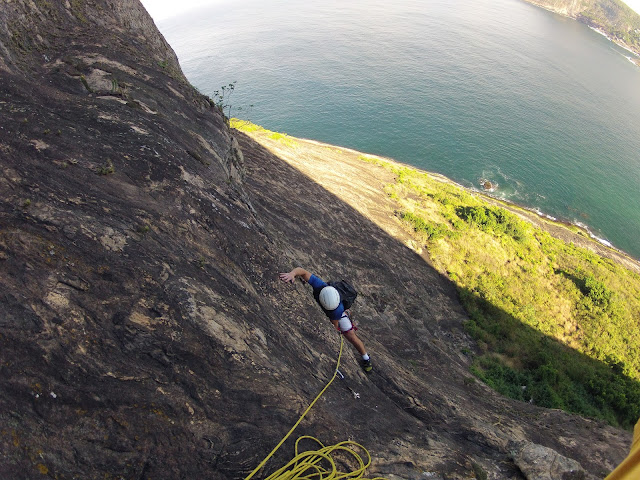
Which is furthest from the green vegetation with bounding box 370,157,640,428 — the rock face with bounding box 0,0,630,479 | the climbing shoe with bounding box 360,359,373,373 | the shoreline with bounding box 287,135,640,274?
the climbing shoe with bounding box 360,359,373,373

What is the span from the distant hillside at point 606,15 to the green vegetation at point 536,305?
142 metres

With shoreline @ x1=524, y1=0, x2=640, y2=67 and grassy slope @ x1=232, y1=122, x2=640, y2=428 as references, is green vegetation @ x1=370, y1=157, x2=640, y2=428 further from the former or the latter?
shoreline @ x1=524, y1=0, x2=640, y2=67

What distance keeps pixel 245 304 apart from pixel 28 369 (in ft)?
12.2

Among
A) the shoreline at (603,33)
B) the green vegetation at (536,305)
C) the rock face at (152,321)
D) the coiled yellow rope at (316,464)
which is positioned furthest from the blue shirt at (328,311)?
the shoreline at (603,33)

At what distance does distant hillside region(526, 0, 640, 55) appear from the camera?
126000 millimetres

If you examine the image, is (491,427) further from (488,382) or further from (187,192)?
(187,192)

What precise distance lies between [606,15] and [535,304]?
6811 inches

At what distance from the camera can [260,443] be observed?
6066 mm

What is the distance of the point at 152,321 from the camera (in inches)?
242

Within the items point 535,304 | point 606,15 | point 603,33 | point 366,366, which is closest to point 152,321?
point 366,366

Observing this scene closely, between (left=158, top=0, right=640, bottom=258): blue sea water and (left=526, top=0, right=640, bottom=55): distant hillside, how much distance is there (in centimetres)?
1552

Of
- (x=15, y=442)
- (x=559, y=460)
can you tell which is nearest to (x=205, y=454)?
(x=15, y=442)

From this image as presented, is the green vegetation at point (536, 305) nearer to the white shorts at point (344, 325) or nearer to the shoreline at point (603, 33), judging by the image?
the white shorts at point (344, 325)

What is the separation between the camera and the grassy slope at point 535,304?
18.0 m
